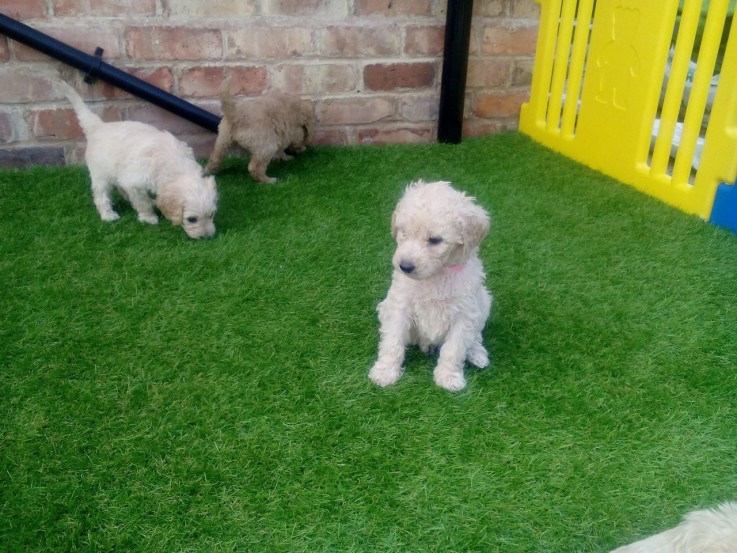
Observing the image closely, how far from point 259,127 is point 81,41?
1.35 metres

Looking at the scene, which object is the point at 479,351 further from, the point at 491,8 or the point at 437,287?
the point at 491,8

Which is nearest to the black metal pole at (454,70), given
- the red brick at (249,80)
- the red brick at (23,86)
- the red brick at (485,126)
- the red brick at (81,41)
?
the red brick at (485,126)

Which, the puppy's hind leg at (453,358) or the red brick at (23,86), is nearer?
the puppy's hind leg at (453,358)

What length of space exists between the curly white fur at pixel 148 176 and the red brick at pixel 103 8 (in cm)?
71

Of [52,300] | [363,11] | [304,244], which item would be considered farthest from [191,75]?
[52,300]

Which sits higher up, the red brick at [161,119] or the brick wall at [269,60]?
the brick wall at [269,60]

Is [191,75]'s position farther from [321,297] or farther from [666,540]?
[666,540]

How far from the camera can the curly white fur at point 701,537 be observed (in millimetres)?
1266

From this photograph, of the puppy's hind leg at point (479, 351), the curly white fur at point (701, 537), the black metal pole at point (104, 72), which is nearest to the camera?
the curly white fur at point (701, 537)

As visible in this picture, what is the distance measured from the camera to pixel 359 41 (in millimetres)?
4453

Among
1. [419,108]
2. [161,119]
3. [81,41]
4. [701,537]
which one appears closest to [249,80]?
[161,119]

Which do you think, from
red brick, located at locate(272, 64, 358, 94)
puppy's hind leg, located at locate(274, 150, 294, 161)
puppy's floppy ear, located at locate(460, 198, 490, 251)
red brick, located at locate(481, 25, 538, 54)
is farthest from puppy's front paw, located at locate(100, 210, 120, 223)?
red brick, located at locate(481, 25, 538, 54)

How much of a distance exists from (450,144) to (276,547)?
12.3 ft

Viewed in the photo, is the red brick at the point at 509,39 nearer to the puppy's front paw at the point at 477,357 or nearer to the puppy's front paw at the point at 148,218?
the puppy's front paw at the point at 148,218
